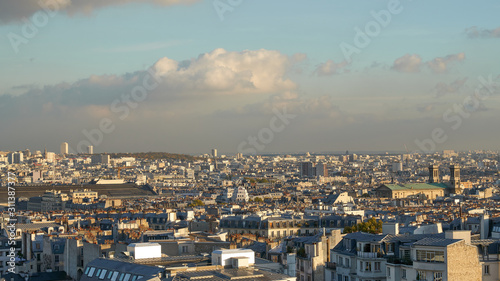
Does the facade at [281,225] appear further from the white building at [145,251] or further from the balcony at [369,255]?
the white building at [145,251]

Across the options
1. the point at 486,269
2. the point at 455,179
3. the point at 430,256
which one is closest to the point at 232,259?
the point at 430,256

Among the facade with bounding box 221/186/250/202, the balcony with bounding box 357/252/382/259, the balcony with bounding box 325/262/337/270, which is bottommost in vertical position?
the facade with bounding box 221/186/250/202

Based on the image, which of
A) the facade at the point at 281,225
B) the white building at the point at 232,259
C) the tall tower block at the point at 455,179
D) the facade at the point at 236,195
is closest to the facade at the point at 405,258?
the white building at the point at 232,259

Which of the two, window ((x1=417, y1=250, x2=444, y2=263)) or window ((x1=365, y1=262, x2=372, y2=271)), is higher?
window ((x1=417, y1=250, x2=444, y2=263))

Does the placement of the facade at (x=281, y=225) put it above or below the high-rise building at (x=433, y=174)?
below

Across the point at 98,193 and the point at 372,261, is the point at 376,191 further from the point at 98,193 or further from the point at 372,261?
the point at 372,261

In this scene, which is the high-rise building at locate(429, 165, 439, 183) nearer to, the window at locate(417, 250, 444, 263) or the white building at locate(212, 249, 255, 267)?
the window at locate(417, 250, 444, 263)

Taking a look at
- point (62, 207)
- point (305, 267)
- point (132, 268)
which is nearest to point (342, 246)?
point (305, 267)

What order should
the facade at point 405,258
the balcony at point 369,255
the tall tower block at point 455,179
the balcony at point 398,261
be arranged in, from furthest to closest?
1. the tall tower block at point 455,179
2. the balcony at point 369,255
3. the balcony at point 398,261
4. the facade at point 405,258

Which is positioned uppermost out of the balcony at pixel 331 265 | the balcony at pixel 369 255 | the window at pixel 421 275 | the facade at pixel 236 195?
the balcony at pixel 369 255

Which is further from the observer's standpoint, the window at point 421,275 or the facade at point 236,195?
the facade at point 236,195

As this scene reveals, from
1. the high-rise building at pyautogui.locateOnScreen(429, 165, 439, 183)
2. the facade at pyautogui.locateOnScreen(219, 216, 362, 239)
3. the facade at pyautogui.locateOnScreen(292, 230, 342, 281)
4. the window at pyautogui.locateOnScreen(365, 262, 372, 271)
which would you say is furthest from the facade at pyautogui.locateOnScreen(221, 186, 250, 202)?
the window at pyautogui.locateOnScreen(365, 262, 372, 271)
